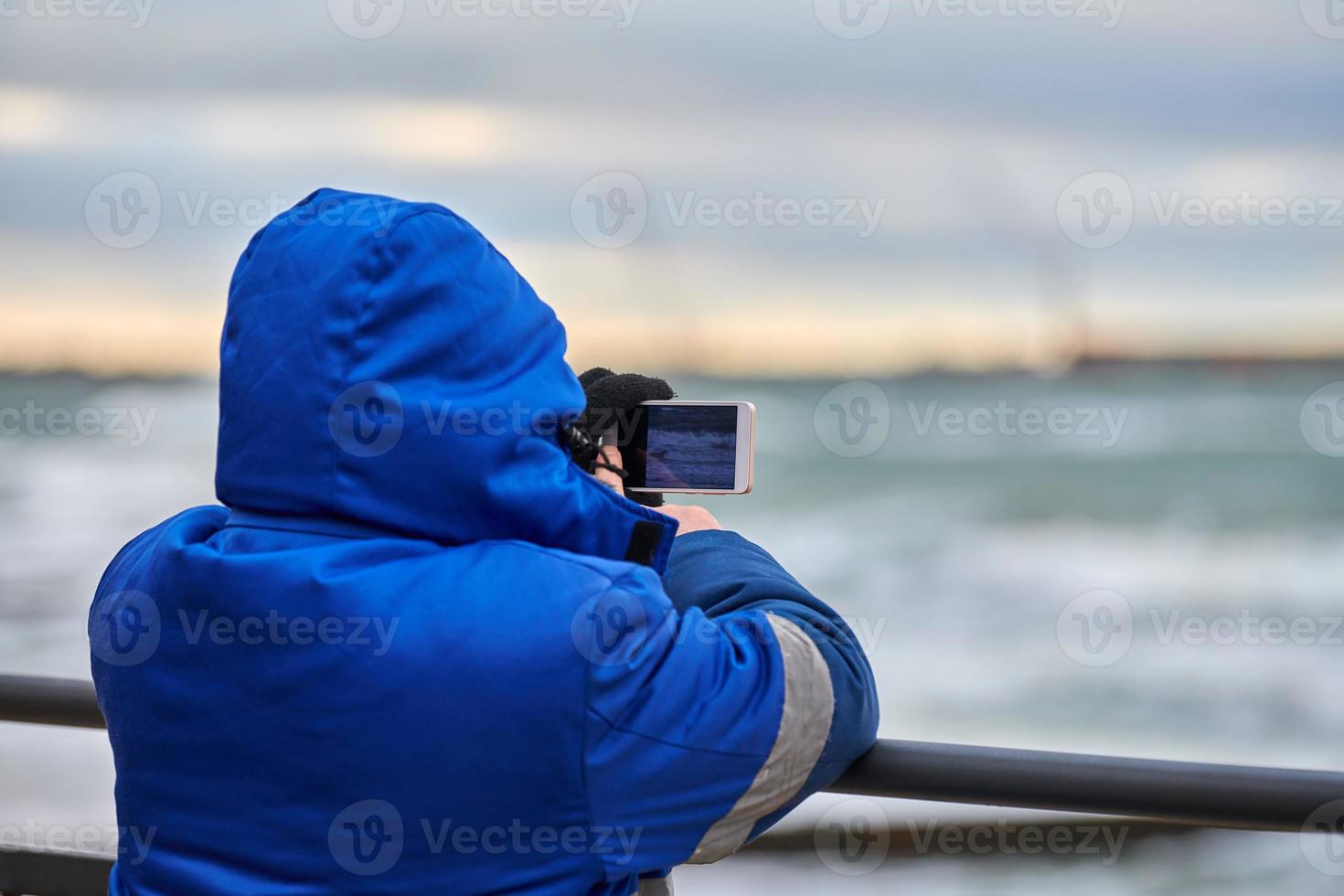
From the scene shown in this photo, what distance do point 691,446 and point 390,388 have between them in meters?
0.32

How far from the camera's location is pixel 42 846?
1283 mm

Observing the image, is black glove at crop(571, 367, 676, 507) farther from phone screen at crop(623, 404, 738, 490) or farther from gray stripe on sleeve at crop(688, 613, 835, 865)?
gray stripe on sleeve at crop(688, 613, 835, 865)

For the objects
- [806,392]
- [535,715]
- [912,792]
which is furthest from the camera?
[806,392]

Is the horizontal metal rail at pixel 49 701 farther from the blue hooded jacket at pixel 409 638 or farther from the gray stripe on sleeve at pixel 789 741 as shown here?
the gray stripe on sleeve at pixel 789 741

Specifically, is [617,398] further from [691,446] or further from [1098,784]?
[1098,784]

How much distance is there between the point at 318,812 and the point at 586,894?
0.53 ft

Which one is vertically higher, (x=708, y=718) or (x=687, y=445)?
(x=687, y=445)

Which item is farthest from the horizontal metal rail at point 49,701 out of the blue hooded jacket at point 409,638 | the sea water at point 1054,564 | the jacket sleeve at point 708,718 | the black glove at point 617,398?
the sea water at point 1054,564

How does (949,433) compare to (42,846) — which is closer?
(42,846)

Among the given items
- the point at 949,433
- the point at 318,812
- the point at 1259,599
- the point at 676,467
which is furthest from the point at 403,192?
the point at 1259,599

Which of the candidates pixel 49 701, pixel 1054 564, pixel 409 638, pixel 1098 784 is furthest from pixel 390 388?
pixel 1054 564

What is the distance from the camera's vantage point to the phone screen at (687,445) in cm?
88

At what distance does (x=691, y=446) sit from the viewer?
0.89 meters

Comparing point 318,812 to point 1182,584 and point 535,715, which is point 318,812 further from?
point 1182,584
